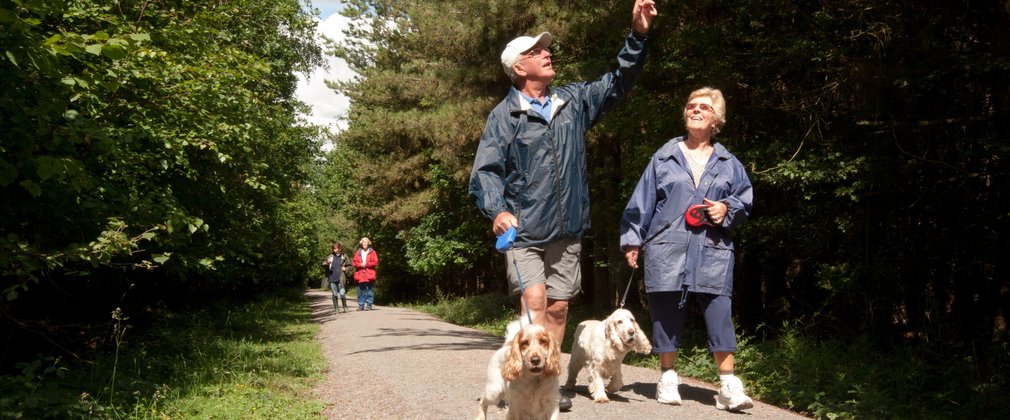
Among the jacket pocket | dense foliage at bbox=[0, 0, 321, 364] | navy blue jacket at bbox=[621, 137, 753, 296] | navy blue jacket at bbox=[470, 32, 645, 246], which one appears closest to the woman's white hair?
navy blue jacket at bbox=[621, 137, 753, 296]

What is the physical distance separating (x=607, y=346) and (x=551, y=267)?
1043 mm

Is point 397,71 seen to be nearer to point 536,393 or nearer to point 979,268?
point 979,268

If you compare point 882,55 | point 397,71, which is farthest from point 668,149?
point 397,71

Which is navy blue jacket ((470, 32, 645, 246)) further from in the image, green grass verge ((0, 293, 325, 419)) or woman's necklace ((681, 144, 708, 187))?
green grass verge ((0, 293, 325, 419))

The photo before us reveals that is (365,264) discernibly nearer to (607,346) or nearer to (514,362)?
(607,346)

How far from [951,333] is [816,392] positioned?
2028 millimetres

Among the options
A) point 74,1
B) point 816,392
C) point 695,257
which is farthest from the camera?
point 74,1

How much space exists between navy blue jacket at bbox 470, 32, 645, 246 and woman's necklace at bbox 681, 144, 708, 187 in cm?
94

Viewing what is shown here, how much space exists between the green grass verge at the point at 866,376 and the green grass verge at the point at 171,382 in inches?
151

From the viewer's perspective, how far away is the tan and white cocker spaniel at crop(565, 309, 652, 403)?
575cm

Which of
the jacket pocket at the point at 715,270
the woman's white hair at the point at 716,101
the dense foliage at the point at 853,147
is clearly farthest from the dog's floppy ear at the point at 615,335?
the dense foliage at the point at 853,147

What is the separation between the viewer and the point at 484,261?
29562mm

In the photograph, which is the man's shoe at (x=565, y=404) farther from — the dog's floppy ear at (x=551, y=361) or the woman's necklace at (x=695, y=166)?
the woman's necklace at (x=695, y=166)

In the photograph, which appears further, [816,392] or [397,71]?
[397,71]
